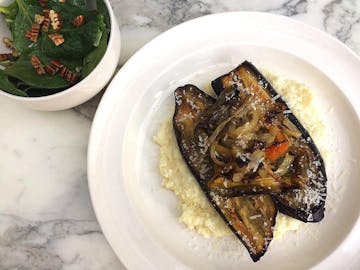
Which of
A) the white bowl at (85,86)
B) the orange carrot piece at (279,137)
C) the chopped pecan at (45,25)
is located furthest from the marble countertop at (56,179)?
the orange carrot piece at (279,137)

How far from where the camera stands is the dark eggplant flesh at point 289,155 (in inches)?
73.6

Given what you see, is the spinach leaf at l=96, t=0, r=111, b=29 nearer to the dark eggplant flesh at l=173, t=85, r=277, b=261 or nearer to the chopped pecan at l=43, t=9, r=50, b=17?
the chopped pecan at l=43, t=9, r=50, b=17

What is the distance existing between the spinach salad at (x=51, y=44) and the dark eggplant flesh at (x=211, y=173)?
0.40 metres

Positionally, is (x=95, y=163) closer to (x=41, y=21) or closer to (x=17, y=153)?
(x=17, y=153)

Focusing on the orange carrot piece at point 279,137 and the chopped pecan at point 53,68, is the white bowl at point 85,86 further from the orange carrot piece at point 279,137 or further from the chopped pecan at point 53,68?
the orange carrot piece at point 279,137

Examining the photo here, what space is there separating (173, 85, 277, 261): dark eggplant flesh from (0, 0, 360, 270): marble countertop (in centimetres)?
42

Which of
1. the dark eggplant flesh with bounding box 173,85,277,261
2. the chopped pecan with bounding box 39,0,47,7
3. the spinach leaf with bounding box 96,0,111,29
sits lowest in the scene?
the dark eggplant flesh with bounding box 173,85,277,261

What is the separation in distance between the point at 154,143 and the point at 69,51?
0.51 metres

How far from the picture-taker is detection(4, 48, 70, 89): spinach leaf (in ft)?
6.28

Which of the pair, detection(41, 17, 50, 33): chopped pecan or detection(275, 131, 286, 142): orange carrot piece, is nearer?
detection(275, 131, 286, 142): orange carrot piece

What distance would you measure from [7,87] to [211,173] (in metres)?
0.86

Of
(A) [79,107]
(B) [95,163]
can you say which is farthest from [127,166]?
(A) [79,107]

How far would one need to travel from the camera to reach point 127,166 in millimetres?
2004

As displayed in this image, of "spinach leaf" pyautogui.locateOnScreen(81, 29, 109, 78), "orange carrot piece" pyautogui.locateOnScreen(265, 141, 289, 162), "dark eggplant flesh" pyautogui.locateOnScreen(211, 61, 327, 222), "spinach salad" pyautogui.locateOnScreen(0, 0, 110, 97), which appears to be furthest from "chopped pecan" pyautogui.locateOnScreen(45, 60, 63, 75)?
"orange carrot piece" pyautogui.locateOnScreen(265, 141, 289, 162)
